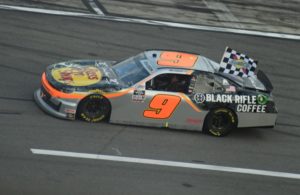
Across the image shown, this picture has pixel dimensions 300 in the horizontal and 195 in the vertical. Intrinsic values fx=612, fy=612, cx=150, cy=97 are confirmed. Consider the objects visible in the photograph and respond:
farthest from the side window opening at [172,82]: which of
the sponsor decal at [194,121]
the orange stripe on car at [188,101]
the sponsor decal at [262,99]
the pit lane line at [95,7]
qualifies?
the pit lane line at [95,7]

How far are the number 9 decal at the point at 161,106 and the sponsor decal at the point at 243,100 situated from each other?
0.62 metres

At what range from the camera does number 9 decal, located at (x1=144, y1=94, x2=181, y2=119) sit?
39.9ft

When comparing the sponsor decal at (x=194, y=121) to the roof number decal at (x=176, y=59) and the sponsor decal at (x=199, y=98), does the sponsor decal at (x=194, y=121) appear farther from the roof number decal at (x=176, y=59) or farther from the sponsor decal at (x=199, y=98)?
the roof number decal at (x=176, y=59)

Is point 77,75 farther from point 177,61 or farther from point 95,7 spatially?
point 95,7

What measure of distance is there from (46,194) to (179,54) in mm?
4921

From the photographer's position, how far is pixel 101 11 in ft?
68.6

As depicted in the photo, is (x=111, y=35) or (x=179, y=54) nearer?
(x=179, y=54)

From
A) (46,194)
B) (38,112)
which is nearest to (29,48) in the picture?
(38,112)

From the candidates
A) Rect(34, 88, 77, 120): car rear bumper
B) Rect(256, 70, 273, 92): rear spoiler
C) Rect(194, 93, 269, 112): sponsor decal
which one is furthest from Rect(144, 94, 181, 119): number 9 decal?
Rect(256, 70, 273, 92): rear spoiler

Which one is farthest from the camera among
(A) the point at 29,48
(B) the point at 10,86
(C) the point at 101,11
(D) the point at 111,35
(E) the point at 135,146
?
(C) the point at 101,11

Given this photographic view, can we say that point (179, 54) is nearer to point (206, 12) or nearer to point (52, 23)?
point (52, 23)

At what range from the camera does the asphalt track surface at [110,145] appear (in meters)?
10.0

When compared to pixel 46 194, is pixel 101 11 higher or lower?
higher

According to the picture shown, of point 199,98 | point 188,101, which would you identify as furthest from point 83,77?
point 199,98
